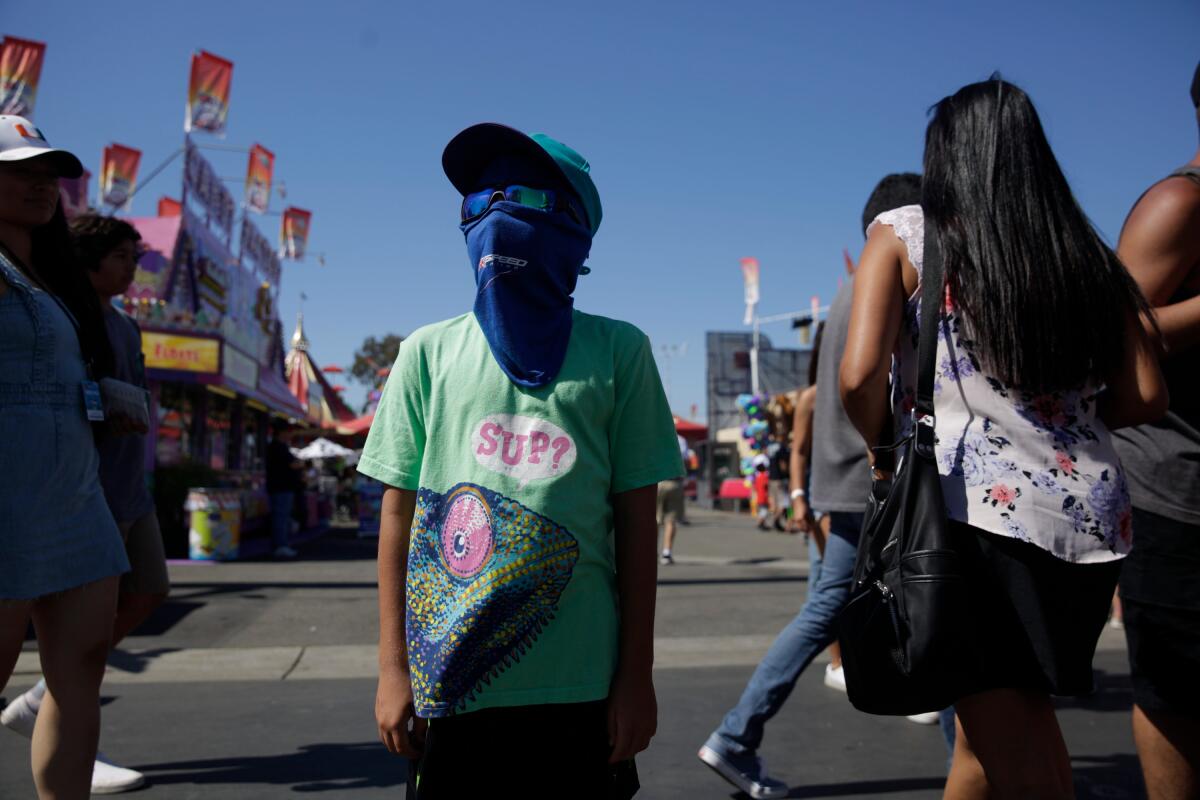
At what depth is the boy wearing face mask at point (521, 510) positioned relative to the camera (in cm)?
171

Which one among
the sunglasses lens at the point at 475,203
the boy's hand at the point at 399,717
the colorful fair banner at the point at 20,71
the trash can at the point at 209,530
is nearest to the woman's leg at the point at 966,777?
the boy's hand at the point at 399,717

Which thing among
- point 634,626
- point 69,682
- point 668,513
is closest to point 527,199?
point 634,626

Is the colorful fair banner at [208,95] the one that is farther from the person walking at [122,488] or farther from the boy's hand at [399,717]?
the boy's hand at [399,717]

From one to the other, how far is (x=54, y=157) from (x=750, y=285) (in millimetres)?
47889

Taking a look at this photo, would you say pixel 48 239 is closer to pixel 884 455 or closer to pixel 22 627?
pixel 22 627

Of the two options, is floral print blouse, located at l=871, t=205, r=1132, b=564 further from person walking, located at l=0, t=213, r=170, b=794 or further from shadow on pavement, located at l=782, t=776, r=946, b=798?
person walking, located at l=0, t=213, r=170, b=794

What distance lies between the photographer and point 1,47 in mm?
14922

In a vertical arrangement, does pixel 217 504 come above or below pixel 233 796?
above

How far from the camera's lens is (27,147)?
2607mm

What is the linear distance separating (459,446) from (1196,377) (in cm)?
191

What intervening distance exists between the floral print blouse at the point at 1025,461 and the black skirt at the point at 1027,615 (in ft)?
0.11

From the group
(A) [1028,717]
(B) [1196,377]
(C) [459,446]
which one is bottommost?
(A) [1028,717]

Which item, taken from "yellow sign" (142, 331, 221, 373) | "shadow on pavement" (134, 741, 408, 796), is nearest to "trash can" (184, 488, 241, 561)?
"yellow sign" (142, 331, 221, 373)

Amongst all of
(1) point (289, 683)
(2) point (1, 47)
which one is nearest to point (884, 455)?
(1) point (289, 683)
